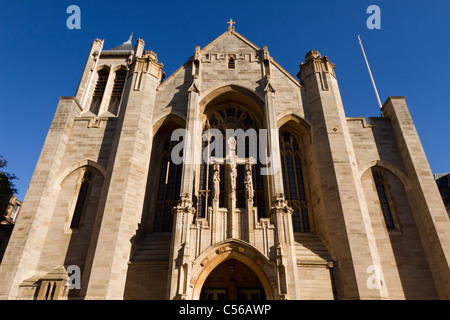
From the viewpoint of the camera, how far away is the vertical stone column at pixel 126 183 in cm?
1179

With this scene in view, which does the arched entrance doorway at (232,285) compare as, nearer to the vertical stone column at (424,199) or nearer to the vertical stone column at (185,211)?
the vertical stone column at (185,211)

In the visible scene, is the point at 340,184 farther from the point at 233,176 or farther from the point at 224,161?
the point at 224,161

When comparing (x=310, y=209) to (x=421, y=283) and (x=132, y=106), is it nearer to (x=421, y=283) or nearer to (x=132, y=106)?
(x=421, y=283)

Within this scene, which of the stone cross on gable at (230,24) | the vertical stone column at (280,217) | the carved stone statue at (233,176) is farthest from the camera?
the stone cross on gable at (230,24)

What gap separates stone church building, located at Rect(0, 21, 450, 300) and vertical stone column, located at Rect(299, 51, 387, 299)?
0.06 meters

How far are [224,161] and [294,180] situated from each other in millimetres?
4186

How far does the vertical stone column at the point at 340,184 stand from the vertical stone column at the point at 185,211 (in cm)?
663

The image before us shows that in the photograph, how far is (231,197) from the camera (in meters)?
12.6

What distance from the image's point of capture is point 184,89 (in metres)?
18.0

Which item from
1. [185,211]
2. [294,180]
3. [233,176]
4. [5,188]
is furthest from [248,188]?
[5,188]

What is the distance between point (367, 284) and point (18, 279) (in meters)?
15.0

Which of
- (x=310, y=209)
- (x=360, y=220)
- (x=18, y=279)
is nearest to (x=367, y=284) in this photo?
(x=360, y=220)

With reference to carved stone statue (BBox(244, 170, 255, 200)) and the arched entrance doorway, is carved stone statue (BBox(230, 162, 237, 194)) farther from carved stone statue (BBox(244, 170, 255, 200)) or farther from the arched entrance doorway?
the arched entrance doorway

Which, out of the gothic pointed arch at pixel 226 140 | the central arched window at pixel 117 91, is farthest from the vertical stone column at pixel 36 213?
the central arched window at pixel 117 91
